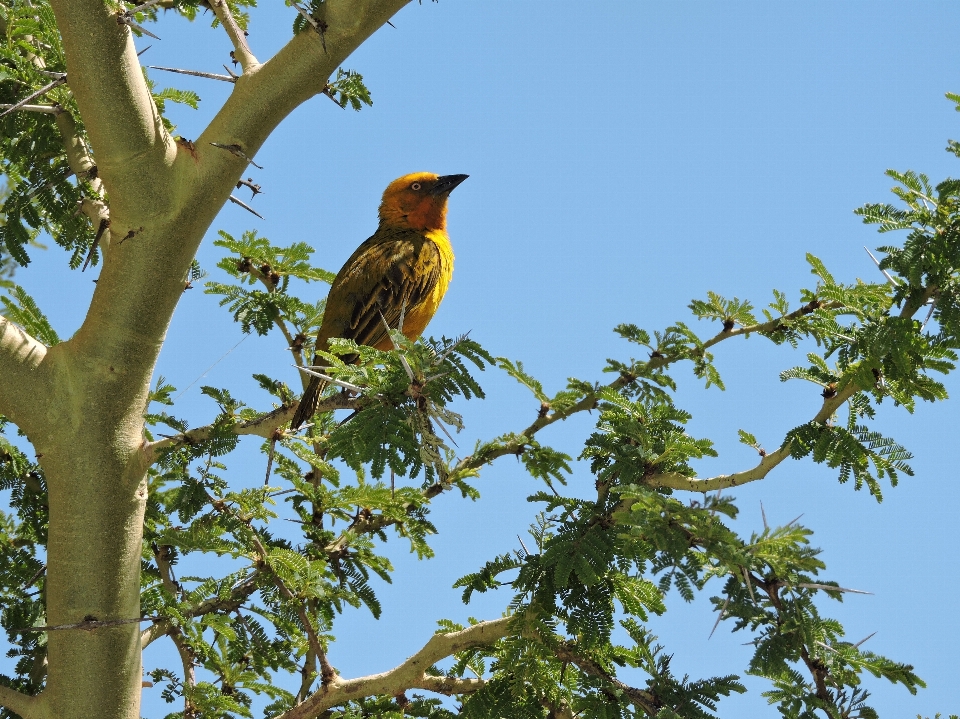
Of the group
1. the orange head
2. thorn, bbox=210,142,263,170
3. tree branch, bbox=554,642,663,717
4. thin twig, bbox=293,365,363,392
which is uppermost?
the orange head

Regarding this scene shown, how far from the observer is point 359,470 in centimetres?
402

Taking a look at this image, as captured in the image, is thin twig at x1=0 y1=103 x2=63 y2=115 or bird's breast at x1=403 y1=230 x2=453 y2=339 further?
bird's breast at x1=403 y1=230 x2=453 y2=339

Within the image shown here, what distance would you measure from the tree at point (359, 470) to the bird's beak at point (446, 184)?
2.89 m

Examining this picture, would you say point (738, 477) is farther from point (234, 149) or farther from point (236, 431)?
point (234, 149)

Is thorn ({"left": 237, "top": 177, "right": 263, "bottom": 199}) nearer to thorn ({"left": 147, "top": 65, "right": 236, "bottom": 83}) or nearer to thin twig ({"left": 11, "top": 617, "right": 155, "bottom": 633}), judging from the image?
thorn ({"left": 147, "top": 65, "right": 236, "bottom": 83})

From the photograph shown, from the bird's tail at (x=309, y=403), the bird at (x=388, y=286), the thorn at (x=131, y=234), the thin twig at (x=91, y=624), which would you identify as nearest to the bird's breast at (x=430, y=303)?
the bird at (x=388, y=286)

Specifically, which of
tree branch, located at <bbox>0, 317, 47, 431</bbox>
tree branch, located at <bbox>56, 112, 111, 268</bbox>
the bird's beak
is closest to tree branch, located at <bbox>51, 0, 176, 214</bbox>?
tree branch, located at <bbox>0, 317, 47, 431</bbox>

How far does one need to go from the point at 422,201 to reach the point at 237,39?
3.62 metres

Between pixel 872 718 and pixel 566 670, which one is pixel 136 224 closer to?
pixel 566 670

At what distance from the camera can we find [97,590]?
4180 mm

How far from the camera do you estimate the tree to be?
3398mm

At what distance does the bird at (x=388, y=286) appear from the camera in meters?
6.00

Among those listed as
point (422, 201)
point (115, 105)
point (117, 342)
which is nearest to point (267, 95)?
point (115, 105)

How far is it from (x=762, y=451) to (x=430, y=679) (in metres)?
1.81
